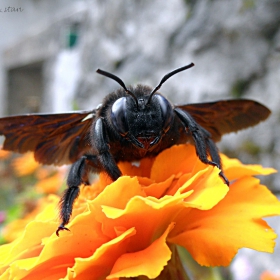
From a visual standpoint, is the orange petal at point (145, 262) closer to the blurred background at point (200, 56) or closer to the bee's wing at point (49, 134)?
the bee's wing at point (49, 134)

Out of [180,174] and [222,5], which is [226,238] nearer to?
[180,174]

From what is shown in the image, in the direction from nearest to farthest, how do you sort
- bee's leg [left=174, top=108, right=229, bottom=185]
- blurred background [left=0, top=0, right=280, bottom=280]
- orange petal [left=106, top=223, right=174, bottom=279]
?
orange petal [left=106, top=223, right=174, bottom=279] < bee's leg [left=174, top=108, right=229, bottom=185] < blurred background [left=0, top=0, right=280, bottom=280]

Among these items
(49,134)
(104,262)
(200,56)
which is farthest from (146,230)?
(200,56)

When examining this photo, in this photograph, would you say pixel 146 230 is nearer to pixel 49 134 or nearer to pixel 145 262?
pixel 145 262

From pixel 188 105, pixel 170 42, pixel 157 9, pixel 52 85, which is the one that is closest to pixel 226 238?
pixel 188 105

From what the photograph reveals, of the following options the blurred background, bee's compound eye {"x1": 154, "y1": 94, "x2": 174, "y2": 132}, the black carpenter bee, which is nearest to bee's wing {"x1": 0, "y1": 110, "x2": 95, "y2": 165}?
the black carpenter bee

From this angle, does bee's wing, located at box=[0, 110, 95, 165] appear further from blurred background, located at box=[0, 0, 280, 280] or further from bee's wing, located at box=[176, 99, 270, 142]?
blurred background, located at box=[0, 0, 280, 280]

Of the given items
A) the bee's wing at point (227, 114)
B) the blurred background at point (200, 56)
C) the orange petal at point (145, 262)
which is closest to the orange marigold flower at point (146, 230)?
the orange petal at point (145, 262)
